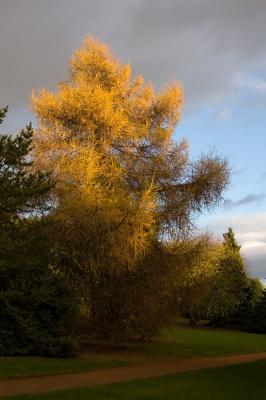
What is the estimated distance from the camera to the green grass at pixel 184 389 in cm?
1233

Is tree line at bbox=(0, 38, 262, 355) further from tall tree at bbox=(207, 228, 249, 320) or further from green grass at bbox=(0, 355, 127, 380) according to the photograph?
tall tree at bbox=(207, 228, 249, 320)

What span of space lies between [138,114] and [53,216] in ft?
21.4

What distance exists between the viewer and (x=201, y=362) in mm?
21297

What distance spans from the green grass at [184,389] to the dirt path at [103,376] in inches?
27.0

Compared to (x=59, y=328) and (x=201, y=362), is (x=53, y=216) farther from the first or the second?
(x=201, y=362)

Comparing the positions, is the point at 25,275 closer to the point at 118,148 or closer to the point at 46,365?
the point at 46,365

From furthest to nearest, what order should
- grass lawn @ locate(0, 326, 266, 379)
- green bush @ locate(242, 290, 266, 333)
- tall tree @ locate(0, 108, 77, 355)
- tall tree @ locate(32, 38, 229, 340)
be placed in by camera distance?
green bush @ locate(242, 290, 266, 333) → tall tree @ locate(32, 38, 229, 340) → tall tree @ locate(0, 108, 77, 355) → grass lawn @ locate(0, 326, 266, 379)

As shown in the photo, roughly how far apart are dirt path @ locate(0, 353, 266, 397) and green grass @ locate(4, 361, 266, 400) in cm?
69

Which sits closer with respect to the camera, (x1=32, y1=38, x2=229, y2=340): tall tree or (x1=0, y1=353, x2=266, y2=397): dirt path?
(x1=0, y1=353, x2=266, y2=397): dirt path

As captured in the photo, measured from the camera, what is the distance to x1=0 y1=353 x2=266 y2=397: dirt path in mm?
13430

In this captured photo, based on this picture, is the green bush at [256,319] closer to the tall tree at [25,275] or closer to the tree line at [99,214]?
the tree line at [99,214]

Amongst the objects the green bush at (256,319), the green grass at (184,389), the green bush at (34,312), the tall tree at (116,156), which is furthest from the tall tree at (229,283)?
the green grass at (184,389)

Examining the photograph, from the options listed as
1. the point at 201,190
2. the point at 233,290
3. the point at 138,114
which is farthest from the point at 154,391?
the point at 233,290

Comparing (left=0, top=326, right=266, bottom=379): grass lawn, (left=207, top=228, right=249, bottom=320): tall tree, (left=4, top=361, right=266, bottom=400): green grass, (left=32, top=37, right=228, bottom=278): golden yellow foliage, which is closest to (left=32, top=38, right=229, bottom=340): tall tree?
Answer: (left=32, top=37, right=228, bottom=278): golden yellow foliage
